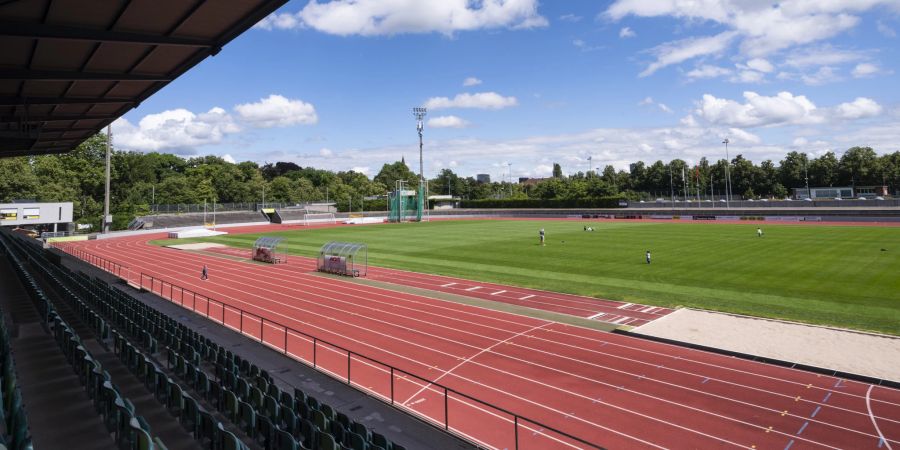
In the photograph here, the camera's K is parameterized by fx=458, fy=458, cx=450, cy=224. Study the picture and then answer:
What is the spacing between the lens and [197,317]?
17125mm

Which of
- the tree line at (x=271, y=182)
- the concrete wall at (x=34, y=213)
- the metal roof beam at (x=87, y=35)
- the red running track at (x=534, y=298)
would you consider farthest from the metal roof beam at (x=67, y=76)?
the tree line at (x=271, y=182)

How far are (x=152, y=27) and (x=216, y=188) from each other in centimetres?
10894

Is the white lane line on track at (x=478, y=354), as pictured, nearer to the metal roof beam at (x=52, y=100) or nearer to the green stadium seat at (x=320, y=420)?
the green stadium seat at (x=320, y=420)

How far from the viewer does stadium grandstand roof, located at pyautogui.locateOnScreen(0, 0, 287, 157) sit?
9.57 m

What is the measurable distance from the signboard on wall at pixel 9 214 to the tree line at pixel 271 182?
17934mm

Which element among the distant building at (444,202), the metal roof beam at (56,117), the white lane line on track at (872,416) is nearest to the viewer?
the white lane line on track at (872,416)

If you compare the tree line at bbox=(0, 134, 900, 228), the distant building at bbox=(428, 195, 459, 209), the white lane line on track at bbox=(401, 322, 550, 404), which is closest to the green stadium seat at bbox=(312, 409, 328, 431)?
the white lane line on track at bbox=(401, 322, 550, 404)

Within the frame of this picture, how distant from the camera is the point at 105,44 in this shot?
1155cm

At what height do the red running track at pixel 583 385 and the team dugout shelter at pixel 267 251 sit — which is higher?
the team dugout shelter at pixel 267 251

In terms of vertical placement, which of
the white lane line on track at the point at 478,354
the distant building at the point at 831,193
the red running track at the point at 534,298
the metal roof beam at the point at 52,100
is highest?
the metal roof beam at the point at 52,100

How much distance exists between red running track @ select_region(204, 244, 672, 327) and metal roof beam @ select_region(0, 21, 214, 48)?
52.1 feet

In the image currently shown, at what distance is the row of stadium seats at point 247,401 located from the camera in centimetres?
728

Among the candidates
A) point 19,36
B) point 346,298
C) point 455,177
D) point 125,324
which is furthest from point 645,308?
point 455,177

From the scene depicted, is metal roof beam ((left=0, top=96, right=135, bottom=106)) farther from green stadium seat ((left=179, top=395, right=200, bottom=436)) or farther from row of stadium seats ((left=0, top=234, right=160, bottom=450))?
green stadium seat ((left=179, top=395, right=200, bottom=436))
